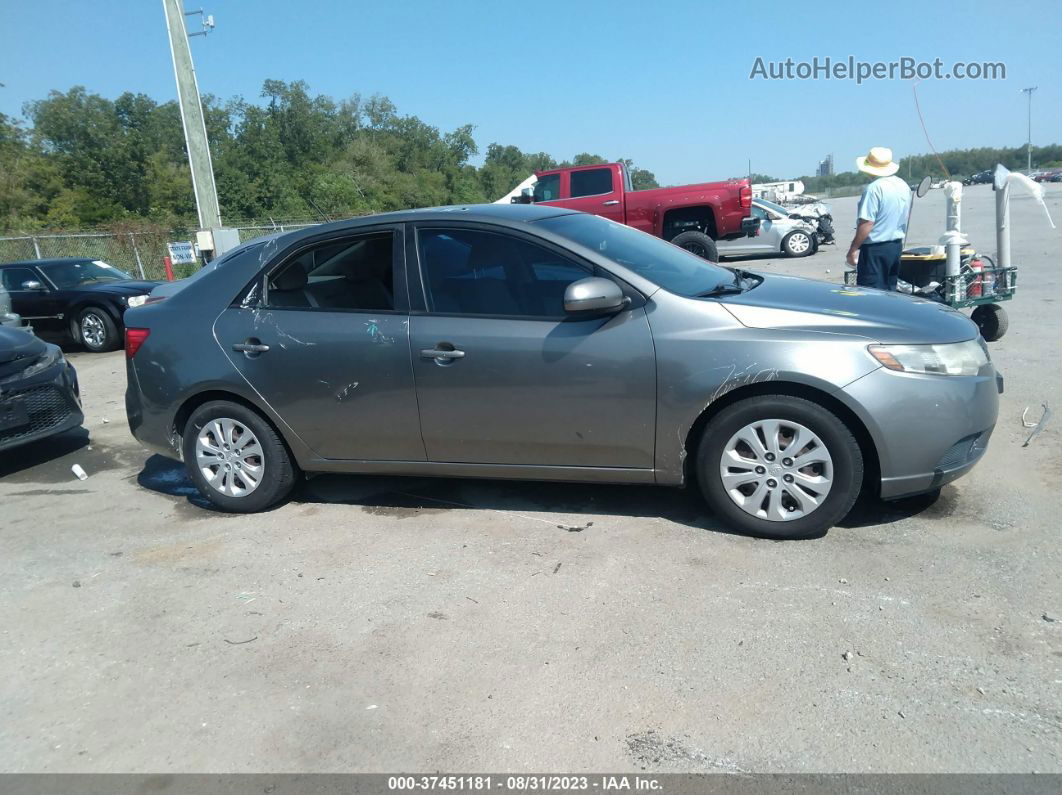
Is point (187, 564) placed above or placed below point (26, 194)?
below

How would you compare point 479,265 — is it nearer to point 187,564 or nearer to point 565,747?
point 187,564

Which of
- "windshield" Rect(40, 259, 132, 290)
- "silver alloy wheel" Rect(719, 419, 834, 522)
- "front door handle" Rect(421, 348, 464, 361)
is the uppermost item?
"windshield" Rect(40, 259, 132, 290)

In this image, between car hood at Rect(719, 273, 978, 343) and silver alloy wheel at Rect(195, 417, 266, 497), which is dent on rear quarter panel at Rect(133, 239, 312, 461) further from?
car hood at Rect(719, 273, 978, 343)

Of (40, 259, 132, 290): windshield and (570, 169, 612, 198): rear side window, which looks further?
(570, 169, 612, 198): rear side window

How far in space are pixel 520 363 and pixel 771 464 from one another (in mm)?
1362

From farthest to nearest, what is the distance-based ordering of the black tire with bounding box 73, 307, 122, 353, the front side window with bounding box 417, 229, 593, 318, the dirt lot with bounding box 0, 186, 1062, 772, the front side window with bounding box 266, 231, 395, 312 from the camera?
the black tire with bounding box 73, 307, 122, 353 < the front side window with bounding box 266, 231, 395, 312 < the front side window with bounding box 417, 229, 593, 318 < the dirt lot with bounding box 0, 186, 1062, 772

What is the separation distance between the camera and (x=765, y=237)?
19297mm

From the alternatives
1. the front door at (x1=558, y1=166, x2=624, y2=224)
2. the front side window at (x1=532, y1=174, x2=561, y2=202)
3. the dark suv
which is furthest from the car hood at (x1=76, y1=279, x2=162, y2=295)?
the front door at (x1=558, y1=166, x2=624, y2=224)

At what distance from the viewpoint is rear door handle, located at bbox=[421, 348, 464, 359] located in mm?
4324

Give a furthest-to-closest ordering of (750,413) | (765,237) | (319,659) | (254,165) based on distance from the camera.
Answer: (254,165) < (765,237) < (750,413) < (319,659)

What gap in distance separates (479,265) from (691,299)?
3.87 ft

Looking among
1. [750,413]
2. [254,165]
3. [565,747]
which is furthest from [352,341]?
[254,165]

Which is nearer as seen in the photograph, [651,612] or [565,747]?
[565,747]

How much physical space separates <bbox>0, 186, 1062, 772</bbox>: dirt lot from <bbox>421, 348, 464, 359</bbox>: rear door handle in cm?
98
